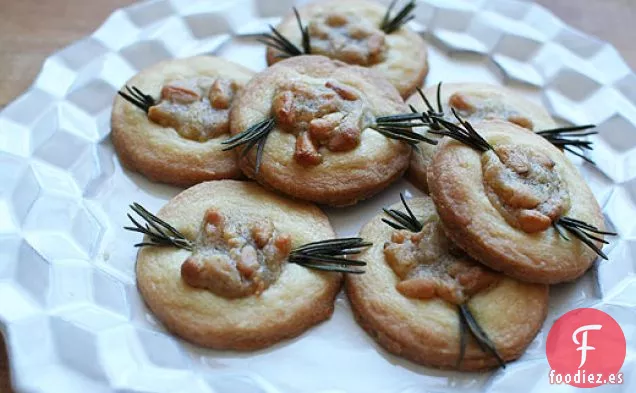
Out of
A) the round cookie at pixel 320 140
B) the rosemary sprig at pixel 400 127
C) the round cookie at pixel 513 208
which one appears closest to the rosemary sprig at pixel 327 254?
the round cookie at pixel 320 140

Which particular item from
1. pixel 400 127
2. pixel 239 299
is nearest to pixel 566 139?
pixel 400 127

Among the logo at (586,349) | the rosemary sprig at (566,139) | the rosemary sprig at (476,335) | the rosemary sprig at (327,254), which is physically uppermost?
the rosemary sprig at (566,139)

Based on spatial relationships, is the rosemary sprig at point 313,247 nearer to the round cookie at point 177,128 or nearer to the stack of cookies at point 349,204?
the stack of cookies at point 349,204

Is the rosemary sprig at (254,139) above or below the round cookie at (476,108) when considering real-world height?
above

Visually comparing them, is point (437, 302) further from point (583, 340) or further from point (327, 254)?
point (583, 340)

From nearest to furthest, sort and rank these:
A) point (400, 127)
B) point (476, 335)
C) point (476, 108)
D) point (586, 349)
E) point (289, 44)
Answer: point (476, 335)
point (586, 349)
point (400, 127)
point (476, 108)
point (289, 44)

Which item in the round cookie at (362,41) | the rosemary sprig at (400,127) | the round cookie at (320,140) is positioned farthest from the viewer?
the round cookie at (362,41)

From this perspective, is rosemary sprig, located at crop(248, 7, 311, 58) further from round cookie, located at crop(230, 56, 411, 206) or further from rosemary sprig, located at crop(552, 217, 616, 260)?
rosemary sprig, located at crop(552, 217, 616, 260)

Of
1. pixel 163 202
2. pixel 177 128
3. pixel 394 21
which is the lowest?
pixel 163 202

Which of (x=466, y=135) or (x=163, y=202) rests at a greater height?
(x=466, y=135)
